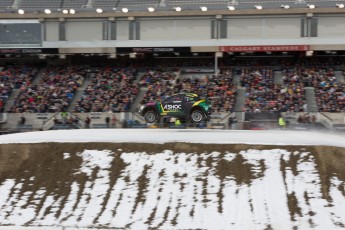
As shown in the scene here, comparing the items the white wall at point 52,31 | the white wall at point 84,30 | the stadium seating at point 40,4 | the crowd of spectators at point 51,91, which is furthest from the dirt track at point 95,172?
the stadium seating at point 40,4

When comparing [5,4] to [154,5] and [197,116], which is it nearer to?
[154,5]

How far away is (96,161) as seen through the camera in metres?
19.3

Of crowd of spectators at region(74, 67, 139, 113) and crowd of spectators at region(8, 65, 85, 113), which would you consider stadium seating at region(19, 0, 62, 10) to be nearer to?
crowd of spectators at region(8, 65, 85, 113)

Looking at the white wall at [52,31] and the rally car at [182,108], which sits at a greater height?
the white wall at [52,31]

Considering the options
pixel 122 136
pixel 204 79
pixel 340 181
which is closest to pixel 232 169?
pixel 340 181

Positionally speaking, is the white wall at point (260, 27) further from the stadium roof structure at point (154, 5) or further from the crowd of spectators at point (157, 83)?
the crowd of spectators at point (157, 83)

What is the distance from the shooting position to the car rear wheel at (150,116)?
24.3 meters

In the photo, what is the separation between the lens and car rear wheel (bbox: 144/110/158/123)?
24328 mm

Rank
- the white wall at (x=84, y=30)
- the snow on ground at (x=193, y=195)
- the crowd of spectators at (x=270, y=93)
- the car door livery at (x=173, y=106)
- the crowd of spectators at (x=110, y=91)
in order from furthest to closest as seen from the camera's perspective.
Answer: the white wall at (x=84, y=30)
the crowd of spectators at (x=110, y=91)
the crowd of spectators at (x=270, y=93)
the car door livery at (x=173, y=106)
the snow on ground at (x=193, y=195)

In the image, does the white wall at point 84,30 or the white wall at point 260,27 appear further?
the white wall at point 84,30

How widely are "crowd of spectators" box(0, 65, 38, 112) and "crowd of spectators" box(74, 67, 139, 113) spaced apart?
4593mm

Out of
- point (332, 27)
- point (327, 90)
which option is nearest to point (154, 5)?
point (332, 27)

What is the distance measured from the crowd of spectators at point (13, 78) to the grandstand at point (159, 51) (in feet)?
0.23

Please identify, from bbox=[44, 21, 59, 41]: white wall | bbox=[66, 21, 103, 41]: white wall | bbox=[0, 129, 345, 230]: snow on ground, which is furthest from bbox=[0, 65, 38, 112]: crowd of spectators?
bbox=[0, 129, 345, 230]: snow on ground
